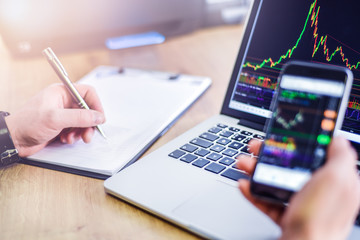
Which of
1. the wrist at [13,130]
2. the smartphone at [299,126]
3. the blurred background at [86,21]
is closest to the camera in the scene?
the smartphone at [299,126]

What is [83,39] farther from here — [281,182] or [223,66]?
[281,182]

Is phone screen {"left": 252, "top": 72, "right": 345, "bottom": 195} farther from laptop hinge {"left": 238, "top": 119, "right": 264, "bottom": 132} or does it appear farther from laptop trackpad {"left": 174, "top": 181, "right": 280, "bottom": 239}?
laptop hinge {"left": 238, "top": 119, "right": 264, "bottom": 132}

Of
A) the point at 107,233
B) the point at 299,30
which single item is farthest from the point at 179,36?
→ the point at 107,233

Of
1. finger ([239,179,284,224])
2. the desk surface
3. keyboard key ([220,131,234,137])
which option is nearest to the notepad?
the desk surface

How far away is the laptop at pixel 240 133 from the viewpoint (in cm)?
41

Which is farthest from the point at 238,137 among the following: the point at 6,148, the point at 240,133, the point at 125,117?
the point at 6,148

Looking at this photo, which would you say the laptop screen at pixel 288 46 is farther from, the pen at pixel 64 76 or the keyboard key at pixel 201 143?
the pen at pixel 64 76

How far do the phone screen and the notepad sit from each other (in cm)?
25

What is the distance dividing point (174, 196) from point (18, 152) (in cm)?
30

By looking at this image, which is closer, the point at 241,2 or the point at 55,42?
Result: the point at 55,42

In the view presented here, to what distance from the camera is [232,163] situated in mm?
507

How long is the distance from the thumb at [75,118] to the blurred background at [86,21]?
21.7 inches

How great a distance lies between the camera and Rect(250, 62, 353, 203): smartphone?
0.36 meters

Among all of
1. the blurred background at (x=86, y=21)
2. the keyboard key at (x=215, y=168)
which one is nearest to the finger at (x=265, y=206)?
the keyboard key at (x=215, y=168)
